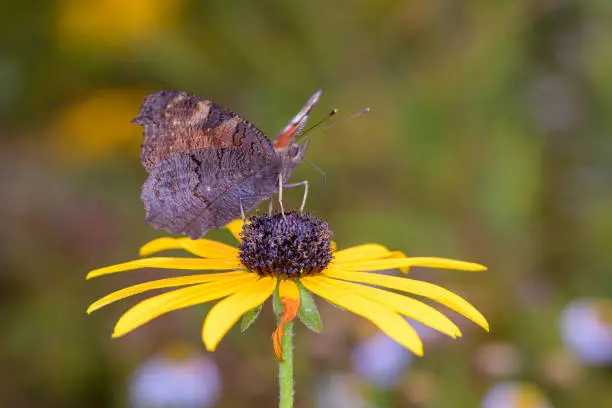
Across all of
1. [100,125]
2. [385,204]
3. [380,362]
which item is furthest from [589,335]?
[100,125]

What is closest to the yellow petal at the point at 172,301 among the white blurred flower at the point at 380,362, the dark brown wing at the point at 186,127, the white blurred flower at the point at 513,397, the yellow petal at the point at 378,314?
the yellow petal at the point at 378,314

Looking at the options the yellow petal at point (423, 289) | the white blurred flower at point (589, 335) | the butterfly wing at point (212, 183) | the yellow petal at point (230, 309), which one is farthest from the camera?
the white blurred flower at point (589, 335)

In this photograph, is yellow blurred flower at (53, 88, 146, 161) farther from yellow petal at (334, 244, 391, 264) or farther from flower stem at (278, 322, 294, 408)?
flower stem at (278, 322, 294, 408)

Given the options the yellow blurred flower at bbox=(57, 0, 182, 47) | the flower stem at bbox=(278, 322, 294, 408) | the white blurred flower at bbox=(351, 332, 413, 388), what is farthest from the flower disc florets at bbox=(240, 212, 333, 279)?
Answer: the yellow blurred flower at bbox=(57, 0, 182, 47)

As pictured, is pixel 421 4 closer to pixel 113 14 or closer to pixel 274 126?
pixel 274 126

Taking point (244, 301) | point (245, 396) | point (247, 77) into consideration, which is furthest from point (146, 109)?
point (247, 77)

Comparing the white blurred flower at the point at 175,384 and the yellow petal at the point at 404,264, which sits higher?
the yellow petal at the point at 404,264

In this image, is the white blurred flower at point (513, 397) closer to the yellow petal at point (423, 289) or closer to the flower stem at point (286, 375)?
the yellow petal at point (423, 289)

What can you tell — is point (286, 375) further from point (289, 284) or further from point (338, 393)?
point (338, 393)
